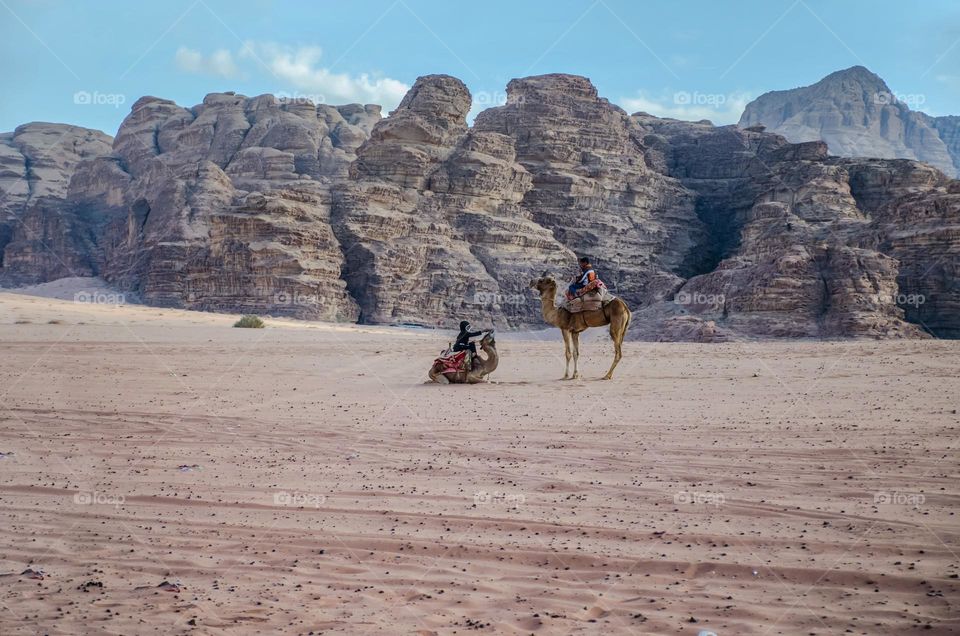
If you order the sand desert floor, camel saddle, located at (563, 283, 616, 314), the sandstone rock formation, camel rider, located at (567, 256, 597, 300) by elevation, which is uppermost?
the sandstone rock formation

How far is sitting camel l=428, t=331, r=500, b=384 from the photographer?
1570 centimetres

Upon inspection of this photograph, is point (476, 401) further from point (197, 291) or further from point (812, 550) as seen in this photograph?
point (197, 291)

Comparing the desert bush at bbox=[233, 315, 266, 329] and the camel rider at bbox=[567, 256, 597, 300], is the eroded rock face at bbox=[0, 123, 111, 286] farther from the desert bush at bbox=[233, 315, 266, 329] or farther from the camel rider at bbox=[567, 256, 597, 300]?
the camel rider at bbox=[567, 256, 597, 300]

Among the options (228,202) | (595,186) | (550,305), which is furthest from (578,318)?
(228,202)

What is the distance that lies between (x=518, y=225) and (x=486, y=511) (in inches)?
2435

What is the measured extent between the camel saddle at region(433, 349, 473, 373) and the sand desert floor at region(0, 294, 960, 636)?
8.45 ft

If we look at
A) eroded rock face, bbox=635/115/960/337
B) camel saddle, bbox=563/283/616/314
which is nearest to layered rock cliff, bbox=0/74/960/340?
eroded rock face, bbox=635/115/960/337

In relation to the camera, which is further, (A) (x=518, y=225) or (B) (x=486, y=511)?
(A) (x=518, y=225)

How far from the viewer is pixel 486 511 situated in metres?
6.59

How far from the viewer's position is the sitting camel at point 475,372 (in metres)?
15.7

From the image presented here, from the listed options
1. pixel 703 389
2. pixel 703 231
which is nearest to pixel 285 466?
pixel 703 389

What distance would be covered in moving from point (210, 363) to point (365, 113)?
12205cm

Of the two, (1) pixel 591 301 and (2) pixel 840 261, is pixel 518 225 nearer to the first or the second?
(2) pixel 840 261

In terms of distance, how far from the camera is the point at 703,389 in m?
13.5
